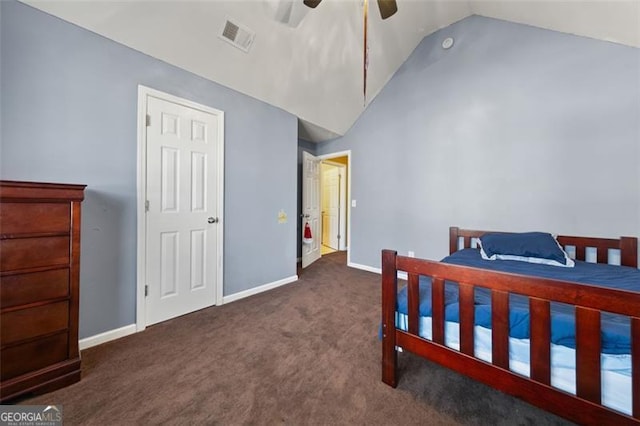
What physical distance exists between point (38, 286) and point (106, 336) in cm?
75

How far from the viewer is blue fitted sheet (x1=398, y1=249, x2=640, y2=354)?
0.87 m

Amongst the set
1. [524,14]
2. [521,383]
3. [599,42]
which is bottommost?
[521,383]

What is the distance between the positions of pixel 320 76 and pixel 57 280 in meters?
3.07

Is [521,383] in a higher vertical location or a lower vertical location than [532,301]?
lower

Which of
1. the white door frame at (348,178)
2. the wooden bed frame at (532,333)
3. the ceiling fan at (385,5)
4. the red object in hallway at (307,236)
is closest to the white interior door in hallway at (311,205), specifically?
the red object in hallway at (307,236)

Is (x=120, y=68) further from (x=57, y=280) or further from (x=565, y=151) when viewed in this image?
(x=565, y=151)

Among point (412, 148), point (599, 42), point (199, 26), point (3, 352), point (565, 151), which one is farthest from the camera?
point (412, 148)

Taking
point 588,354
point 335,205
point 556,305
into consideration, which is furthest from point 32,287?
point 335,205

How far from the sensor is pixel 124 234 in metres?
1.87

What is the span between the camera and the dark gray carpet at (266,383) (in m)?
1.17

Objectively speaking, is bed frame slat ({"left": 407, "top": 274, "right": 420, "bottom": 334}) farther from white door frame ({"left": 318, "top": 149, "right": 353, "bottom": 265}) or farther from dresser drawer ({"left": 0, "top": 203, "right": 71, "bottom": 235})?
white door frame ({"left": 318, "top": 149, "right": 353, "bottom": 265})

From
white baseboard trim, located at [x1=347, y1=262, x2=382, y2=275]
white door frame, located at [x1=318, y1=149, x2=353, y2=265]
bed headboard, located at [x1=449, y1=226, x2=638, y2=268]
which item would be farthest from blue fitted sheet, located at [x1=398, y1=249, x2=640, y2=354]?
white door frame, located at [x1=318, y1=149, x2=353, y2=265]

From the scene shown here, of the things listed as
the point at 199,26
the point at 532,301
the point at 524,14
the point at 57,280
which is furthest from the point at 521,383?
the point at 524,14

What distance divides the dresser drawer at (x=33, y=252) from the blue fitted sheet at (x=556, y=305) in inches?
77.3
